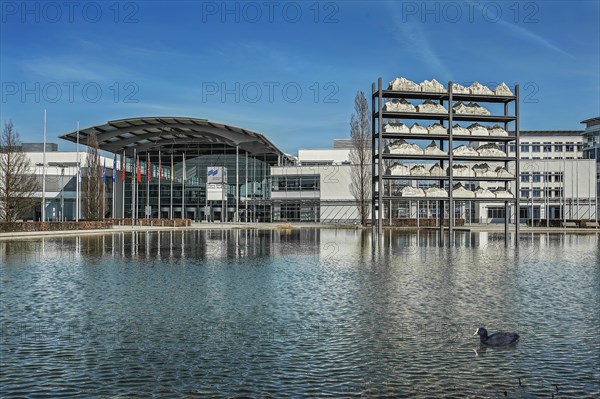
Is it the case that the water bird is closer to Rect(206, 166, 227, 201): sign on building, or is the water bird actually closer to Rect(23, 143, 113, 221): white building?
Rect(206, 166, 227, 201): sign on building

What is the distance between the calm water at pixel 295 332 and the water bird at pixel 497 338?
0.16 metres

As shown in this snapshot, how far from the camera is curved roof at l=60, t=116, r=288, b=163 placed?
87.1 meters

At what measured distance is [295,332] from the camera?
468 inches

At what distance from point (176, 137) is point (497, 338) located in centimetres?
8980

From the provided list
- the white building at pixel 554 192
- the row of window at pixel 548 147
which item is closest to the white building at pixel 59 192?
the white building at pixel 554 192

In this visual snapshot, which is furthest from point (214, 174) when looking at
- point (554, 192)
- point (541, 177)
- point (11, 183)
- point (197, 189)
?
point (541, 177)

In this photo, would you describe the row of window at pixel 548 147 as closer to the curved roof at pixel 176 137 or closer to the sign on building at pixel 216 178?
the curved roof at pixel 176 137

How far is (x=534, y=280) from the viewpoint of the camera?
20.0 m

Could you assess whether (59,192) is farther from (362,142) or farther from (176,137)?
(362,142)

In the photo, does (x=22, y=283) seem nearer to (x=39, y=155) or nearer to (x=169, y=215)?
(x=169, y=215)

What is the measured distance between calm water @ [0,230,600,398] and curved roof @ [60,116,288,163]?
66.8 metres

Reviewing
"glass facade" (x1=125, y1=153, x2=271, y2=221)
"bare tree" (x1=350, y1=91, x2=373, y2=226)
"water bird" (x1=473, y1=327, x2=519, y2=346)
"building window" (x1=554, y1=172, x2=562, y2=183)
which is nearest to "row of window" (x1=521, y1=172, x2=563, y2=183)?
"building window" (x1=554, y1=172, x2=562, y2=183)

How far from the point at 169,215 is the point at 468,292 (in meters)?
89.2

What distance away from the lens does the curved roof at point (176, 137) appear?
286 ft
